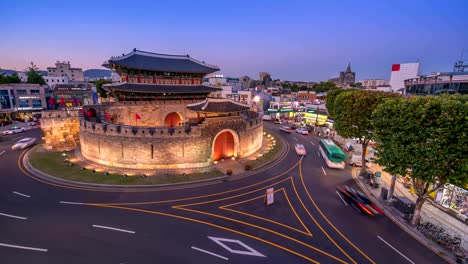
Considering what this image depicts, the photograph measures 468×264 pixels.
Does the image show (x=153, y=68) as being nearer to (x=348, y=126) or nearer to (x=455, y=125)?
(x=348, y=126)

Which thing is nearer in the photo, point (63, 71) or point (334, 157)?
point (334, 157)

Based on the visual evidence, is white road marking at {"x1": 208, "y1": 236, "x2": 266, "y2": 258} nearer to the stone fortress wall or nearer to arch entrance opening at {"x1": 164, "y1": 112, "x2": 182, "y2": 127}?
the stone fortress wall

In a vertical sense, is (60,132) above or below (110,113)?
Answer: below

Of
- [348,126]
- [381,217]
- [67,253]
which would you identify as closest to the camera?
[67,253]

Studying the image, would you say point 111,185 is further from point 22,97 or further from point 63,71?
point 63,71

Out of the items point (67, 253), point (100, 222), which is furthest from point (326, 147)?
point (67, 253)

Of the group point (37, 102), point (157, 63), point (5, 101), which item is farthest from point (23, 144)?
point (37, 102)
